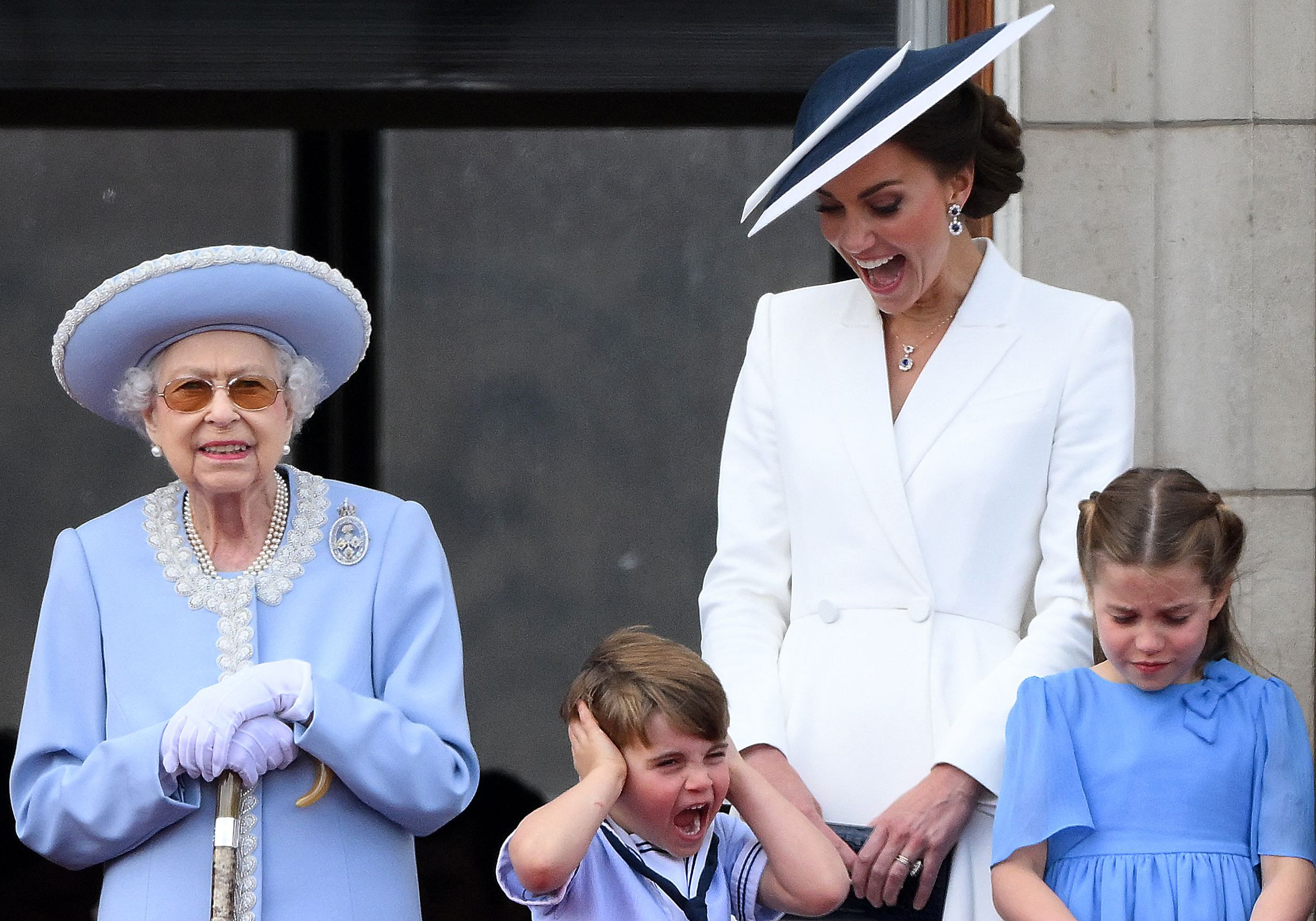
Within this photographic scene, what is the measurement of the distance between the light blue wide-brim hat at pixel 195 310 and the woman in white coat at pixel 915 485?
666mm

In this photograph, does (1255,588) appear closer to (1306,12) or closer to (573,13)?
(1306,12)

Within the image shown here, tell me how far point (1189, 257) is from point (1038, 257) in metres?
0.32

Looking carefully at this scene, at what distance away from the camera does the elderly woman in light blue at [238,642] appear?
2.77 meters

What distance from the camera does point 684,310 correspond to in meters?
4.62

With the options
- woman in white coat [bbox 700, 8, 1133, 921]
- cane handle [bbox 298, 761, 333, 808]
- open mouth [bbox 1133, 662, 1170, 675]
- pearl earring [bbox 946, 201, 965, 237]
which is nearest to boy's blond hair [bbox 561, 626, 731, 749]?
woman in white coat [bbox 700, 8, 1133, 921]

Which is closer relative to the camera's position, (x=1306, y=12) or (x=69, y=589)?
(x=69, y=589)

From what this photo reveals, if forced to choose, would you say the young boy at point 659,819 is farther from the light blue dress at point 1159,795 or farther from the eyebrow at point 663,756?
the light blue dress at point 1159,795

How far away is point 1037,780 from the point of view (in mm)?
2777

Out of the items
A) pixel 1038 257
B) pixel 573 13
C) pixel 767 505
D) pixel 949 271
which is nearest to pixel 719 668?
pixel 767 505

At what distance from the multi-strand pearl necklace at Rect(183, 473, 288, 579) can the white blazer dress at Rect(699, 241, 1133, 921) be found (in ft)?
2.18

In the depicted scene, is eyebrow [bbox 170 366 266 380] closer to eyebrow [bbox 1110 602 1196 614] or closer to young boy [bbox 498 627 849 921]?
young boy [bbox 498 627 849 921]

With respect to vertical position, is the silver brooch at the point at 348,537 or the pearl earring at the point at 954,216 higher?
the pearl earring at the point at 954,216

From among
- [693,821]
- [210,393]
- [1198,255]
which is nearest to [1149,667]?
[693,821]

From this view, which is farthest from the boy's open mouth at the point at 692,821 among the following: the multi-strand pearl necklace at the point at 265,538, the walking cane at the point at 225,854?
the multi-strand pearl necklace at the point at 265,538
